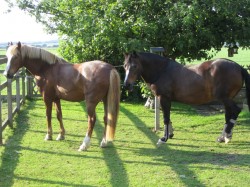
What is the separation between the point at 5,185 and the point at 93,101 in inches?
84.1

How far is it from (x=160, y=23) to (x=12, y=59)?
376 centimetres

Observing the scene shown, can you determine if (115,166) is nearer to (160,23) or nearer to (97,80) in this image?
(97,80)

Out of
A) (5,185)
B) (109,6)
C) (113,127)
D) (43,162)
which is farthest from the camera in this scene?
(109,6)

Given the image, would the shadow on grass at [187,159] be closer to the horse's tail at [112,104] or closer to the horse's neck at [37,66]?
the horse's tail at [112,104]

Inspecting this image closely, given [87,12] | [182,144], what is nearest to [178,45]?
[87,12]

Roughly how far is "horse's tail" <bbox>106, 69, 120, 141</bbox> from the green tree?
2511mm

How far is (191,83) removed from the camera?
640cm

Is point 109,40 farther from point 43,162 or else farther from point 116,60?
point 43,162

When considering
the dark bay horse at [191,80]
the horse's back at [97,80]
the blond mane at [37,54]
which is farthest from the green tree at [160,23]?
the horse's back at [97,80]

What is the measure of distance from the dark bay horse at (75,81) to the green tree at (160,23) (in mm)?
2244

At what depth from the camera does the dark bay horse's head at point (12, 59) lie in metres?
6.15

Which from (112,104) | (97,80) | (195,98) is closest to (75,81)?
(97,80)

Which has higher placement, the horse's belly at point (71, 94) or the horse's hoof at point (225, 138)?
the horse's belly at point (71, 94)

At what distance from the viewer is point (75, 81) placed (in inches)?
242
